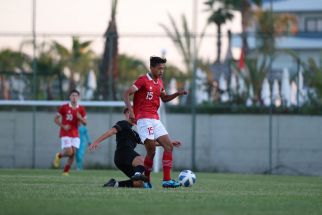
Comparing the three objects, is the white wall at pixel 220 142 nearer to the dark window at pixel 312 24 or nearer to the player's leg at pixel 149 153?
the player's leg at pixel 149 153

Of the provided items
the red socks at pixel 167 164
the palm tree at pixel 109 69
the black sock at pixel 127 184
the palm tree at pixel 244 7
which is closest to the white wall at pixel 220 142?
the palm tree at pixel 109 69

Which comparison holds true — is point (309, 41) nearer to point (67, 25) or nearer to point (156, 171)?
point (67, 25)

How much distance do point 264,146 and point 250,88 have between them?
199cm

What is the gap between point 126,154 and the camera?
53.0 feet

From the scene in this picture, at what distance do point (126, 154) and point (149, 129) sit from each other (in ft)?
2.14

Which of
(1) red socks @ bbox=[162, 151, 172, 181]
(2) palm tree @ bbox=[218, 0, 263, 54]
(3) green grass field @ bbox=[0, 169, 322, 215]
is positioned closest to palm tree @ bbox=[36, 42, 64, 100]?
(2) palm tree @ bbox=[218, 0, 263, 54]

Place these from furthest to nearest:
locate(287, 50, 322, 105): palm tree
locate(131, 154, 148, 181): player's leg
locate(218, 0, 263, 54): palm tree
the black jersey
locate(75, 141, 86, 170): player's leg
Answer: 1. locate(218, 0, 263, 54): palm tree
2. locate(287, 50, 322, 105): palm tree
3. locate(75, 141, 86, 170): player's leg
4. the black jersey
5. locate(131, 154, 148, 181): player's leg

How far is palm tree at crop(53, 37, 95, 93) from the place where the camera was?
1275 inches

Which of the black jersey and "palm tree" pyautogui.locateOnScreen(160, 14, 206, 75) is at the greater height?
"palm tree" pyautogui.locateOnScreen(160, 14, 206, 75)

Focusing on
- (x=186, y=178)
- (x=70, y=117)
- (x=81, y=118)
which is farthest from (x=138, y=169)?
(x=70, y=117)

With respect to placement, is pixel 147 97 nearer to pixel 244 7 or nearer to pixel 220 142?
pixel 220 142

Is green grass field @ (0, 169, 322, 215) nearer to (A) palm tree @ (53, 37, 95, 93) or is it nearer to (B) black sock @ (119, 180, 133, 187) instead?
(B) black sock @ (119, 180, 133, 187)

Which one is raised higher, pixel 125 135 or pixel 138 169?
pixel 125 135

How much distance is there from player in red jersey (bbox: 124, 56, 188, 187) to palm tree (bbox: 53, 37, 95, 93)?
1647 cm
